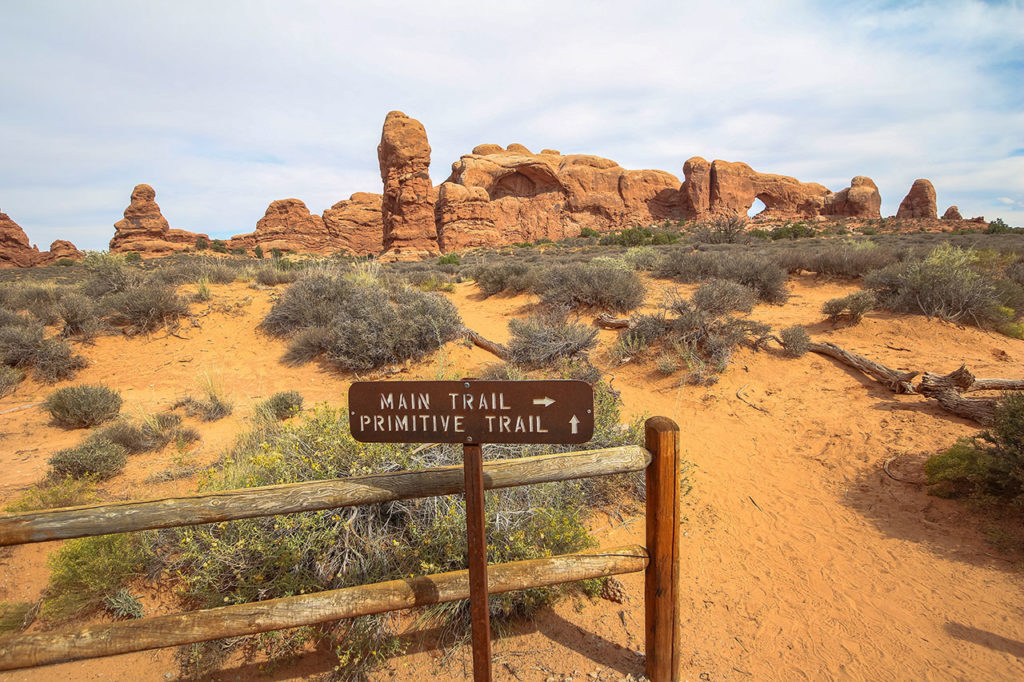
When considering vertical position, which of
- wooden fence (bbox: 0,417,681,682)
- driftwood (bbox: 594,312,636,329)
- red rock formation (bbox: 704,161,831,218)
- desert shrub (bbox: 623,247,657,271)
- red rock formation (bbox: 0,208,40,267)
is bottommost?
wooden fence (bbox: 0,417,681,682)

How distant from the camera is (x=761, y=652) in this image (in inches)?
100

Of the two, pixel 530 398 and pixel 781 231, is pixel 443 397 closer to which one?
pixel 530 398

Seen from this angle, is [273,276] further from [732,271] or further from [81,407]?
[732,271]

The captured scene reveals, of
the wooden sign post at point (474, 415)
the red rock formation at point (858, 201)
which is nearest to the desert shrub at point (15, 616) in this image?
the wooden sign post at point (474, 415)

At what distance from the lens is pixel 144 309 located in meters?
8.78

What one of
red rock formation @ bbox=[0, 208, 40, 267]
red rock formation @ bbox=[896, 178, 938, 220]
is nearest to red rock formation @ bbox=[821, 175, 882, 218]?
red rock formation @ bbox=[896, 178, 938, 220]

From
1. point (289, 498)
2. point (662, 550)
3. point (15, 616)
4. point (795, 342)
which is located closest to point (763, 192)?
point (795, 342)

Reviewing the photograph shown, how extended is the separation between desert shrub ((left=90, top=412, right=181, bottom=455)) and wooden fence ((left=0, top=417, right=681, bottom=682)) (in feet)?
12.3

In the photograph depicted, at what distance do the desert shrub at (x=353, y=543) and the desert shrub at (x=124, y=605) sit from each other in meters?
0.23

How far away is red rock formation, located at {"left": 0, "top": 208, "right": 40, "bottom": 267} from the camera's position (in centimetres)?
4253

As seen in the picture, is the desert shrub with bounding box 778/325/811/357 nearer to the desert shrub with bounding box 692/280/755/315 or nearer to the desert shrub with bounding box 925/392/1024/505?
the desert shrub with bounding box 692/280/755/315

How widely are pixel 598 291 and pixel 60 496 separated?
7.70 meters

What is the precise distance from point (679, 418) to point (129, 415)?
7.05 metres

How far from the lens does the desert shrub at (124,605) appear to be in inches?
108
